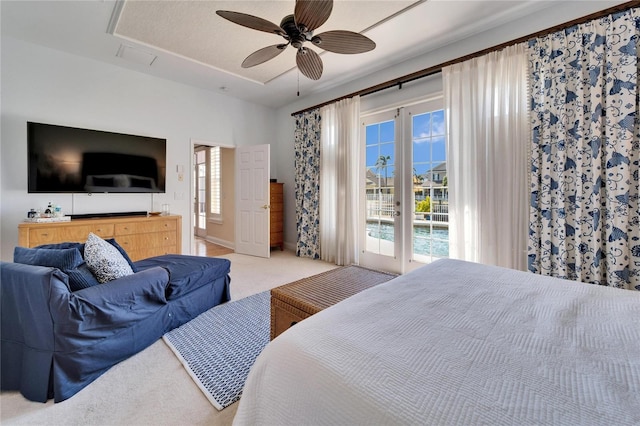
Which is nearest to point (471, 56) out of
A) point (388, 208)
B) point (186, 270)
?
point (388, 208)

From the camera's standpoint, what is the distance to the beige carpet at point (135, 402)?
1.37 metres

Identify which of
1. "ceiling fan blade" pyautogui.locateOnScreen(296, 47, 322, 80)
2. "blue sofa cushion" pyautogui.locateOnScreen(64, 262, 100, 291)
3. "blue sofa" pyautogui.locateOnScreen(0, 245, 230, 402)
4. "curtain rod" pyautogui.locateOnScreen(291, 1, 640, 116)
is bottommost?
"blue sofa" pyautogui.locateOnScreen(0, 245, 230, 402)

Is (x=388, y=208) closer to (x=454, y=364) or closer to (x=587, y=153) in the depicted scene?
(x=587, y=153)

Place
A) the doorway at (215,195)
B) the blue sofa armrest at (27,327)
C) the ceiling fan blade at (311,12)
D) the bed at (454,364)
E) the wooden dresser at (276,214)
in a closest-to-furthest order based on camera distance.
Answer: the bed at (454,364) < the blue sofa armrest at (27,327) < the ceiling fan blade at (311,12) < the wooden dresser at (276,214) < the doorway at (215,195)

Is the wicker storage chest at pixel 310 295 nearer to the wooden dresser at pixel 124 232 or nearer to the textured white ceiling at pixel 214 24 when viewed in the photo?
the textured white ceiling at pixel 214 24

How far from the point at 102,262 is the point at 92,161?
8.00ft

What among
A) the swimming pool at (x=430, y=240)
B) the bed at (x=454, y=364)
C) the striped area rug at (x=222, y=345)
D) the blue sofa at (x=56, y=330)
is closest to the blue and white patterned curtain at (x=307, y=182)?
the swimming pool at (x=430, y=240)

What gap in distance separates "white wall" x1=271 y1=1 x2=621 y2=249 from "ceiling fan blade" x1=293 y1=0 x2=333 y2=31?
77.0 inches

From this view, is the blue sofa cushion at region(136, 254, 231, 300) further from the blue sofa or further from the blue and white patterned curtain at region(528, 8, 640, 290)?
the blue and white patterned curtain at region(528, 8, 640, 290)

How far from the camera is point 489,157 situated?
9.23 feet

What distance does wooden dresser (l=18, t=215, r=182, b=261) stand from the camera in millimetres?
2959

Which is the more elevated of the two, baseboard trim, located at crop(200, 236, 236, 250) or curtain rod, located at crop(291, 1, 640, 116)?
curtain rod, located at crop(291, 1, 640, 116)

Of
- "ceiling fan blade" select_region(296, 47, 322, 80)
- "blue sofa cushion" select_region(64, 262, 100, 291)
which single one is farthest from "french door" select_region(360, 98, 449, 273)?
"blue sofa cushion" select_region(64, 262, 100, 291)

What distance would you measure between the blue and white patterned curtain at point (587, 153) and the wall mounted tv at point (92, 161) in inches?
187
